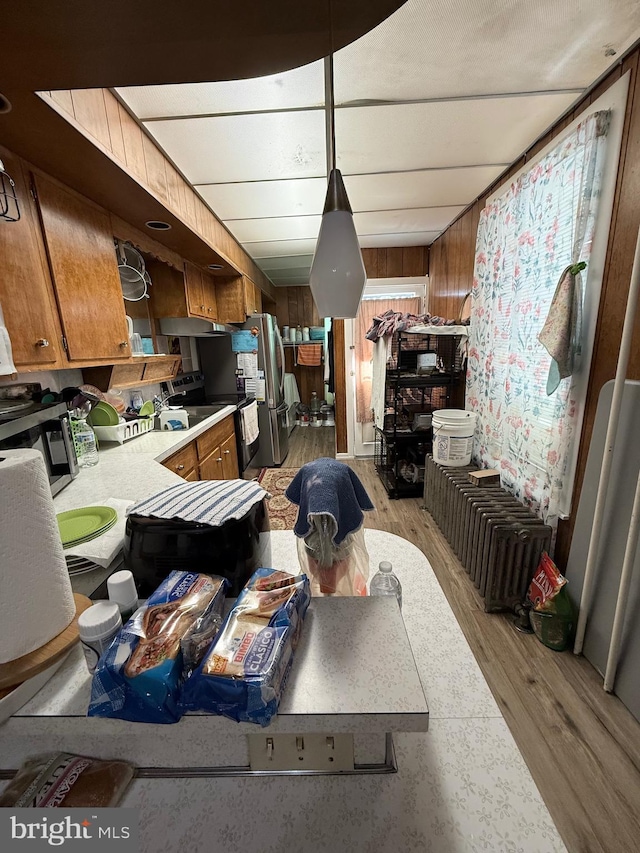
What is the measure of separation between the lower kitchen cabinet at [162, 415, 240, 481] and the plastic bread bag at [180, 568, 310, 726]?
1.57 meters

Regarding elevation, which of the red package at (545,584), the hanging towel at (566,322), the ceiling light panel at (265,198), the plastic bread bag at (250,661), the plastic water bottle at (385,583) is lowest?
the red package at (545,584)

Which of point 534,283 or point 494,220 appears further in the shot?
point 494,220

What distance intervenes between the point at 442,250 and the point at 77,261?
9.72ft

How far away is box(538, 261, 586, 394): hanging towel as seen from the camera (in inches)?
58.3

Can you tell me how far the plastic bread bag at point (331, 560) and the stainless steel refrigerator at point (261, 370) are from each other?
307cm

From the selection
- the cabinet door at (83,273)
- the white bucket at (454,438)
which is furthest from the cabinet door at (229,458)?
the white bucket at (454,438)

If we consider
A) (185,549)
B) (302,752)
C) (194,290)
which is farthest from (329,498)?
(194,290)

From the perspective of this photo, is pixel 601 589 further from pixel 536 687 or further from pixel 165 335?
pixel 165 335

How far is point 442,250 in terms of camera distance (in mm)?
3209

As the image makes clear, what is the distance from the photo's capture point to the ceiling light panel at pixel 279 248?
3344 mm

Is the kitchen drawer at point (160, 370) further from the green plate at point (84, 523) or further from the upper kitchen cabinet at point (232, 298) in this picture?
the green plate at point (84, 523)

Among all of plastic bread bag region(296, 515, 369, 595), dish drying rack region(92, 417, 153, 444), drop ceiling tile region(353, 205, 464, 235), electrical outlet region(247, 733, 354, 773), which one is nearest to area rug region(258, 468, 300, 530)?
dish drying rack region(92, 417, 153, 444)

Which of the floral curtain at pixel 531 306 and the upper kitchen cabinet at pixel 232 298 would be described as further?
the upper kitchen cabinet at pixel 232 298

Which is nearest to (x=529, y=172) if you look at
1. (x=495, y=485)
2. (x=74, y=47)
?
(x=495, y=485)
